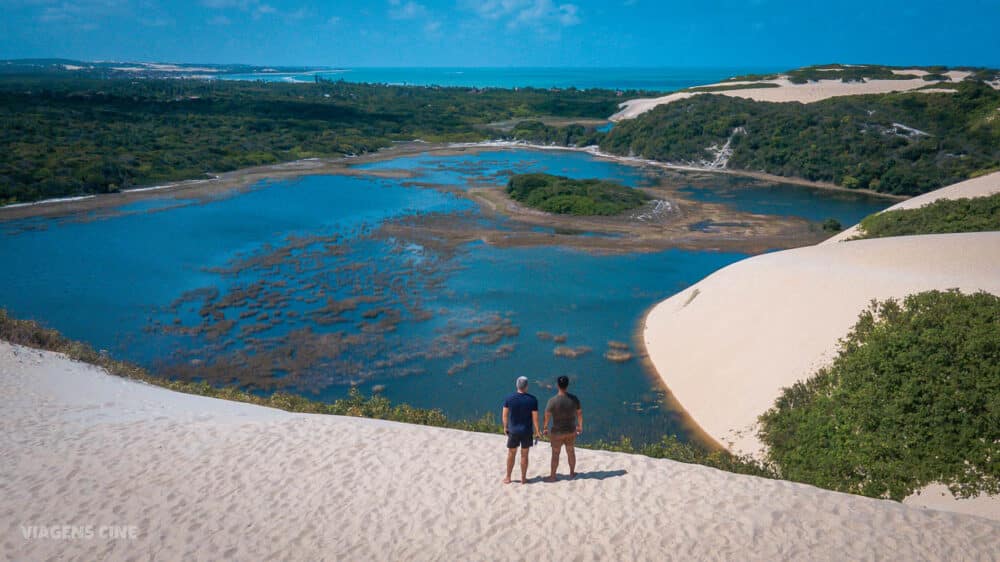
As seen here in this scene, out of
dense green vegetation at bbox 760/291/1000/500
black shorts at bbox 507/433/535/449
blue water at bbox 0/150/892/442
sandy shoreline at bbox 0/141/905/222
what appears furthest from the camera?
sandy shoreline at bbox 0/141/905/222

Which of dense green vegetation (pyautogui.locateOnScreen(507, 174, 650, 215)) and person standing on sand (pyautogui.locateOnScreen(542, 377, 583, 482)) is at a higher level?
person standing on sand (pyautogui.locateOnScreen(542, 377, 583, 482))

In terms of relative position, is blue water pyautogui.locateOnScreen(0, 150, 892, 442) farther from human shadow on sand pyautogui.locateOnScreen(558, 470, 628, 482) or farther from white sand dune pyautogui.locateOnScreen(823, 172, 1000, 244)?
human shadow on sand pyautogui.locateOnScreen(558, 470, 628, 482)

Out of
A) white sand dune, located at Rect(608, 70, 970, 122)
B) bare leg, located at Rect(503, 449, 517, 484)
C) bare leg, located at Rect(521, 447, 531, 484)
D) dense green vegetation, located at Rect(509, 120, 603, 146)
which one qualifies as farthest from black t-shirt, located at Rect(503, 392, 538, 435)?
white sand dune, located at Rect(608, 70, 970, 122)

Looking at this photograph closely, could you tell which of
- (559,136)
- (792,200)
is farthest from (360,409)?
(559,136)

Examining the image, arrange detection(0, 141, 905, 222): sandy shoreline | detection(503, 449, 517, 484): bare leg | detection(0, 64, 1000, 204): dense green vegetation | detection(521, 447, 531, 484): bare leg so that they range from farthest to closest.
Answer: detection(0, 64, 1000, 204): dense green vegetation → detection(0, 141, 905, 222): sandy shoreline → detection(503, 449, 517, 484): bare leg → detection(521, 447, 531, 484): bare leg

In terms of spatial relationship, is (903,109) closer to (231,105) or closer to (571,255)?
(571,255)

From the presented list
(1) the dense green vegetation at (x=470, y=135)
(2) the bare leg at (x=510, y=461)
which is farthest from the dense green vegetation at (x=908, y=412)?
(1) the dense green vegetation at (x=470, y=135)

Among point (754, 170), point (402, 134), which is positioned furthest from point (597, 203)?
point (402, 134)
